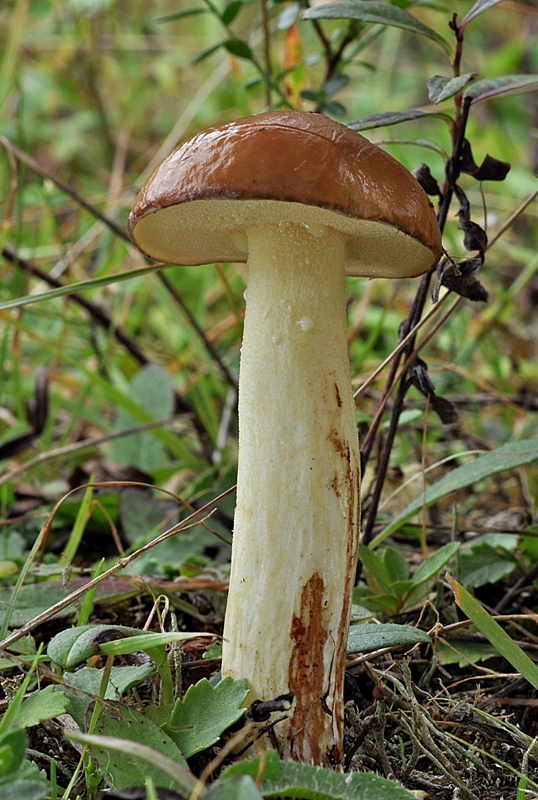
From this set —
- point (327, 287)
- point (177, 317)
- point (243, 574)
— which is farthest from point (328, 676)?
point (177, 317)

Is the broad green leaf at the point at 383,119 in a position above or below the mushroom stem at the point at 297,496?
above

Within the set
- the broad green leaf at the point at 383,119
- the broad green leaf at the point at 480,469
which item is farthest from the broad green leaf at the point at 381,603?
the broad green leaf at the point at 383,119

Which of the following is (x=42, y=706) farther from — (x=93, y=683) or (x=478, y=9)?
(x=478, y=9)

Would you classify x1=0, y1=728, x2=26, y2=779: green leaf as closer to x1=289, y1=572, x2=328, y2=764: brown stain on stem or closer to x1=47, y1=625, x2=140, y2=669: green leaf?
x1=47, y1=625, x2=140, y2=669: green leaf

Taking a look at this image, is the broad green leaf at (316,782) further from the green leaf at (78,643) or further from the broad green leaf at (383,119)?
the broad green leaf at (383,119)

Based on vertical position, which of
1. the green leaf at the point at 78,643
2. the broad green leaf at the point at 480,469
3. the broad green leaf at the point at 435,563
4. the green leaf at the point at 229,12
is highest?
the green leaf at the point at 229,12

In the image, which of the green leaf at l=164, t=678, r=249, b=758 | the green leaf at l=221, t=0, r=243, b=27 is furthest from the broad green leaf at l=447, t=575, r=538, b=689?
the green leaf at l=221, t=0, r=243, b=27
